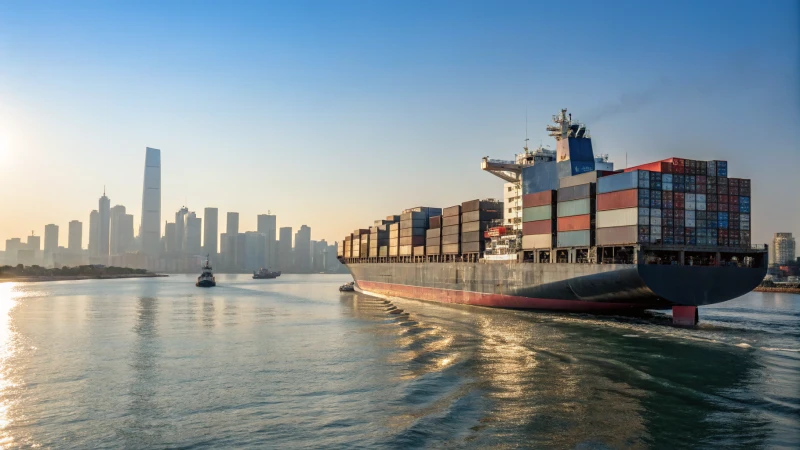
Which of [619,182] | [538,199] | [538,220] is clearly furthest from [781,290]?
[619,182]

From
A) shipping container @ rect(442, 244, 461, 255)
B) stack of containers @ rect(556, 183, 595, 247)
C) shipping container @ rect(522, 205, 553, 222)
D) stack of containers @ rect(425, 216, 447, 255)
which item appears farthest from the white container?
stack of containers @ rect(425, 216, 447, 255)

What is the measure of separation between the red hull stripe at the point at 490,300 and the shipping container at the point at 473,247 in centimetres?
548

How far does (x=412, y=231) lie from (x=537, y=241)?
1277 inches

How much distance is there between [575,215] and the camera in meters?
48.8

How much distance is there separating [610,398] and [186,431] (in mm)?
16230

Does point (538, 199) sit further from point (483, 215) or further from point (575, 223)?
point (483, 215)

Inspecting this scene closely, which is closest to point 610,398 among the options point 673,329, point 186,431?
point 186,431

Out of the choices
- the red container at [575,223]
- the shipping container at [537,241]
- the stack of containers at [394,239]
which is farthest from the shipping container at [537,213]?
the stack of containers at [394,239]

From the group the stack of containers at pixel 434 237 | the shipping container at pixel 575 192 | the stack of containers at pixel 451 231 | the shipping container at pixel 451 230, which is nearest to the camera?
the shipping container at pixel 575 192

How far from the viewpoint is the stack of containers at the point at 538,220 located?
5219 centimetres

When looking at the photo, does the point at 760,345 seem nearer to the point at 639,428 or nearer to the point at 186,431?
the point at 639,428

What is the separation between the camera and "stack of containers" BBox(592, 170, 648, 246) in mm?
42156

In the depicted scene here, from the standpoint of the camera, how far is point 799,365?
89.6 ft

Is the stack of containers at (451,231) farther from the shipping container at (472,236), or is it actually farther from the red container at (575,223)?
the red container at (575,223)
